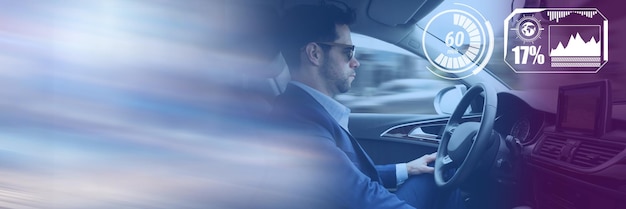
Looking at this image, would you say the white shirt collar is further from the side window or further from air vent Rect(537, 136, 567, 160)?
air vent Rect(537, 136, 567, 160)

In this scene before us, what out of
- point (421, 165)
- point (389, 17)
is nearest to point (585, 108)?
point (421, 165)

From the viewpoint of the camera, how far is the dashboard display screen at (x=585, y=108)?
2164 millimetres

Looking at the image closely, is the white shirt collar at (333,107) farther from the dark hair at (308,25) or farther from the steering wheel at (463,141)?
the steering wheel at (463,141)

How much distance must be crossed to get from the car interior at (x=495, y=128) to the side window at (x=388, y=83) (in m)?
0.03

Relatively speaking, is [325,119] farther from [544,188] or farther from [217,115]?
[544,188]

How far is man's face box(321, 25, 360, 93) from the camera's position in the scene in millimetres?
2236

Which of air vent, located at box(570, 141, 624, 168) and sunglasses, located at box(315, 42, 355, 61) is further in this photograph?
sunglasses, located at box(315, 42, 355, 61)

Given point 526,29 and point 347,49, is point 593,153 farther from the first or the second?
point 347,49

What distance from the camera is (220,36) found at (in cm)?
222

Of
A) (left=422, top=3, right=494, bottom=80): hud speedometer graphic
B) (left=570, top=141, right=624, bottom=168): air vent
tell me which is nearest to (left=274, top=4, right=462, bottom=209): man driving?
(left=422, top=3, right=494, bottom=80): hud speedometer graphic

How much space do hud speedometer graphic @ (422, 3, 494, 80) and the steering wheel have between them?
0.10 m

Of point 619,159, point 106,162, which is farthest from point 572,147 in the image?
point 106,162

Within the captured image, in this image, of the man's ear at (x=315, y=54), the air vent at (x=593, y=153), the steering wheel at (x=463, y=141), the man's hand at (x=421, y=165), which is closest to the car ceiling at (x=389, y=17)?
the man's ear at (x=315, y=54)

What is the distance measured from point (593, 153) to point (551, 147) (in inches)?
5.9
